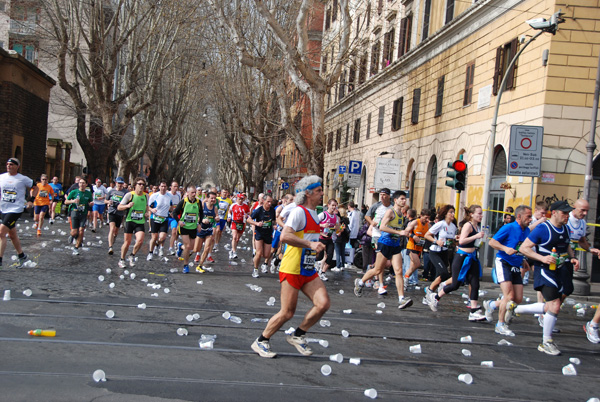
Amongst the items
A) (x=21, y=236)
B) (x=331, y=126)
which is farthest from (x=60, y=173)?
(x=21, y=236)

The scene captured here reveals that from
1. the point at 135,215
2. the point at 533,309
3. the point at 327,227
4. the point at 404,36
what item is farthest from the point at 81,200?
the point at 404,36

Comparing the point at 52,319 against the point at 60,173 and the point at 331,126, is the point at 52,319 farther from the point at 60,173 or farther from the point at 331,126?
the point at 331,126

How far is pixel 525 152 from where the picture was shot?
14.5m

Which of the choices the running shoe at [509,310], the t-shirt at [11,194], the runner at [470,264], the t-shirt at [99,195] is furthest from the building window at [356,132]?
the running shoe at [509,310]

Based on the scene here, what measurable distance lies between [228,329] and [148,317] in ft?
3.49

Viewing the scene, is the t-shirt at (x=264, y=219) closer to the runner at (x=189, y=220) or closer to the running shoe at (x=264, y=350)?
the runner at (x=189, y=220)

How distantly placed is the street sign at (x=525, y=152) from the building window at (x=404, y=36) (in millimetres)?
14141

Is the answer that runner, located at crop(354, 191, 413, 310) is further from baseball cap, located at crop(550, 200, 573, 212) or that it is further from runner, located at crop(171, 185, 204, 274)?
runner, located at crop(171, 185, 204, 274)

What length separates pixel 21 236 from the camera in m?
17.1

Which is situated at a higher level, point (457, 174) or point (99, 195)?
point (457, 174)

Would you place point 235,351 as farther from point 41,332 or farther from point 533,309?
point 533,309

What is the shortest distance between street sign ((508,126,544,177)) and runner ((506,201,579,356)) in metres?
7.21

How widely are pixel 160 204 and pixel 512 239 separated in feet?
25.5

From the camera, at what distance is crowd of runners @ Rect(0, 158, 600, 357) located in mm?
6082
